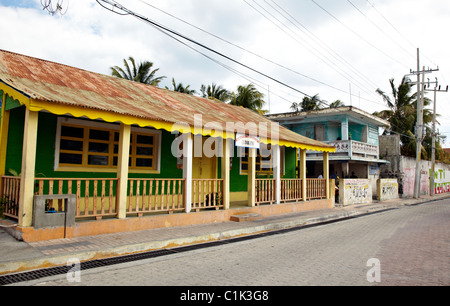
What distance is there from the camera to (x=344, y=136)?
23203 mm

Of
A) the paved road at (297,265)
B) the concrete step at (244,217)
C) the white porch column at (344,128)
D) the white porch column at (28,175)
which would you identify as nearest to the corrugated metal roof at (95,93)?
the white porch column at (28,175)

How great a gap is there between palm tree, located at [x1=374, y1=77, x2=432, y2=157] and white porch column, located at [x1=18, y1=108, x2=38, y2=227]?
1311 inches

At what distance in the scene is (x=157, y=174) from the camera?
35.9 ft

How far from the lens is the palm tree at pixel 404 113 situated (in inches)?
1313

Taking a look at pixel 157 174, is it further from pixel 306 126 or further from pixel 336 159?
pixel 306 126

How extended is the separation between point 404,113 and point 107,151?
106 feet

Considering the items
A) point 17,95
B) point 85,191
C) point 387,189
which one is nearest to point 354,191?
point 387,189

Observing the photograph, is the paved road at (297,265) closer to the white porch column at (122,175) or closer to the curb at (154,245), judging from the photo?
the curb at (154,245)

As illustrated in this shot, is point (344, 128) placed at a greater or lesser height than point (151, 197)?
greater

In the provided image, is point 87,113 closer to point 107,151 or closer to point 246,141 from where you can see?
point 107,151

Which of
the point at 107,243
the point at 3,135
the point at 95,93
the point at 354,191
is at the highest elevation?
the point at 95,93

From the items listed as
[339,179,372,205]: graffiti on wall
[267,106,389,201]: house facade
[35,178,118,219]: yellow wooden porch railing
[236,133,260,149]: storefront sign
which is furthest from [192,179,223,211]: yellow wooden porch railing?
[267,106,389,201]: house facade

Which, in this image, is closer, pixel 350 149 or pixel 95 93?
pixel 95 93
